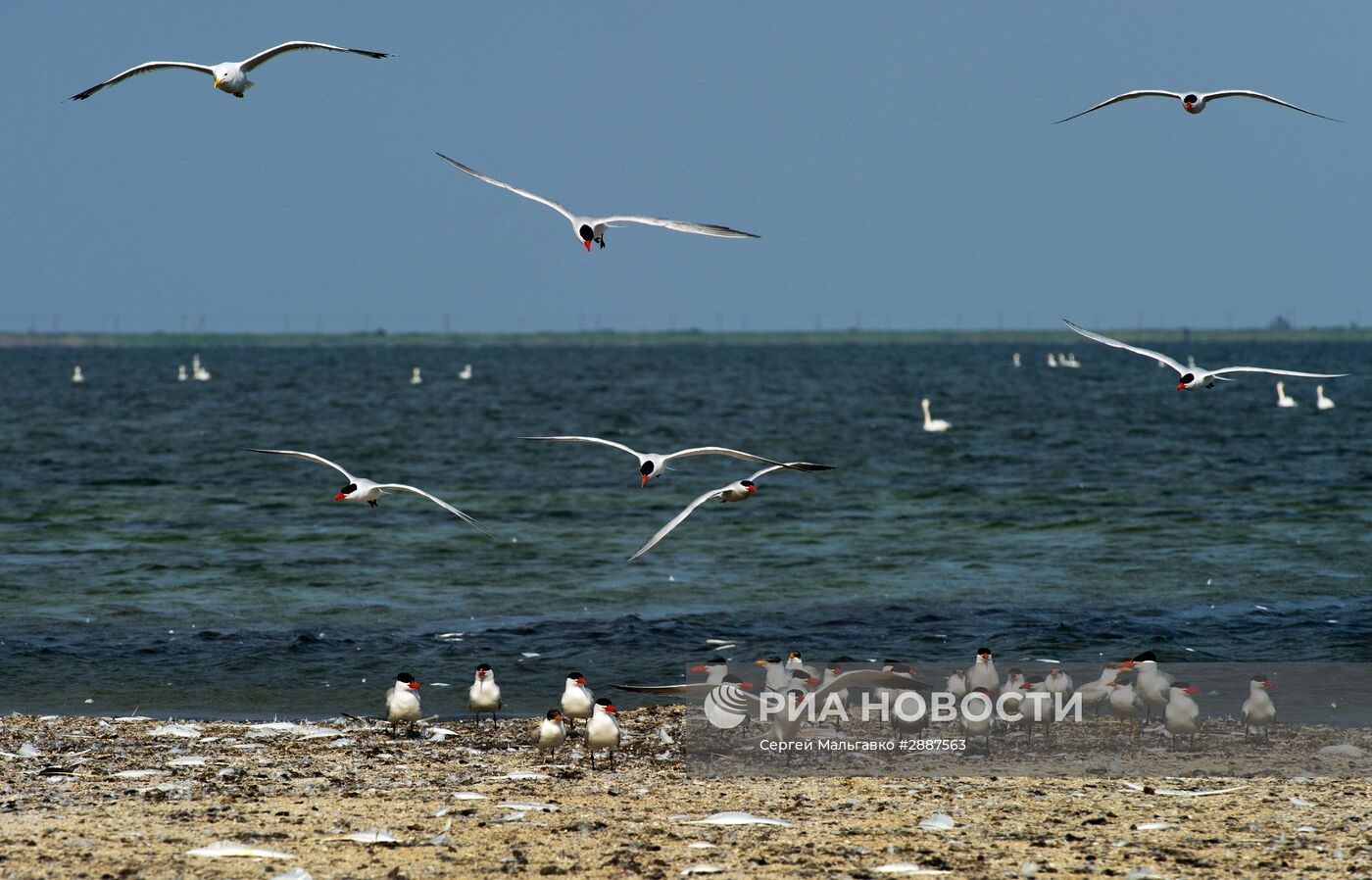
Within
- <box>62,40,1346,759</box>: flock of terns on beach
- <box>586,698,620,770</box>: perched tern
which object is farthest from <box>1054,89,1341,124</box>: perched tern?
<box>586,698,620,770</box>: perched tern

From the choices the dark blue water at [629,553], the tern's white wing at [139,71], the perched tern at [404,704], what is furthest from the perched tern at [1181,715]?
the tern's white wing at [139,71]

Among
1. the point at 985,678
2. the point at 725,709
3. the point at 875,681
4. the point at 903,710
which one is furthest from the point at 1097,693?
the point at 725,709

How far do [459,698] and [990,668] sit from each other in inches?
253

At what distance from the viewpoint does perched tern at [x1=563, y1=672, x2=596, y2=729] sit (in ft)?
49.7

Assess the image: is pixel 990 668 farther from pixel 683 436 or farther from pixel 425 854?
pixel 683 436

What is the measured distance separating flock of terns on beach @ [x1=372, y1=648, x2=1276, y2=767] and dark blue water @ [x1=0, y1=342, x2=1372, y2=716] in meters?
2.96

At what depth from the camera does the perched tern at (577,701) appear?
15.1 m

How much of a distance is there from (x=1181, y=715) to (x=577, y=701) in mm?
5947

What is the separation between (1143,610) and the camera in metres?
24.0

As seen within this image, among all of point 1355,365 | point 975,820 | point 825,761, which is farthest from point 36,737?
point 1355,365

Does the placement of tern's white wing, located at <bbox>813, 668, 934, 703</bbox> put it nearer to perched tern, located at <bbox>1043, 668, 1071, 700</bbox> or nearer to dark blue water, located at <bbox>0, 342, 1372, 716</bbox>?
perched tern, located at <bbox>1043, 668, 1071, 700</bbox>

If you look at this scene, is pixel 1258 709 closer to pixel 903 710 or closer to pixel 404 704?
pixel 903 710

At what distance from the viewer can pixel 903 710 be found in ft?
49.9

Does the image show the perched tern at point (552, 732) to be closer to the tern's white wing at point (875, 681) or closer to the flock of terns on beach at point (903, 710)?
the flock of terns on beach at point (903, 710)
